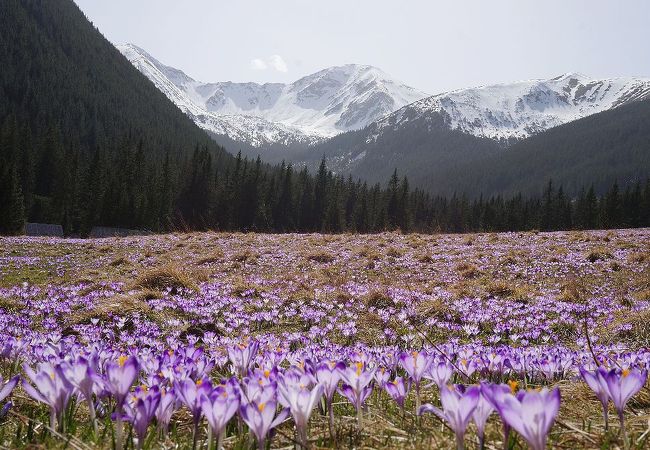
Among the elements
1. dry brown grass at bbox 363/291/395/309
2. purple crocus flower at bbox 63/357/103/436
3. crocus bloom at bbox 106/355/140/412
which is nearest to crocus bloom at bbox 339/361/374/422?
crocus bloom at bbox 106/355/140/412

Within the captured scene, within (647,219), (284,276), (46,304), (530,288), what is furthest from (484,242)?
(647,219)

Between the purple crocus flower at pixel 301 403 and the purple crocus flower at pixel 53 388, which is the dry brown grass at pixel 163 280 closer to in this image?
the purple crocus flower at pixel 53 388

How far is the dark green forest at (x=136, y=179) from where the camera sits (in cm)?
7181

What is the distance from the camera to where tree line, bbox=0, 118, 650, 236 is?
7112 centimetres

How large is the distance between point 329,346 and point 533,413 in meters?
3.53

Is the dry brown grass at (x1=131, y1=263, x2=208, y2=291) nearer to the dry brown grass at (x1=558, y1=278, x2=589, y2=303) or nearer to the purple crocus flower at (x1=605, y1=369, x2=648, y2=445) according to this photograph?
the dry brown grass at (x1=558, y1=278, x2=589, y2=303)

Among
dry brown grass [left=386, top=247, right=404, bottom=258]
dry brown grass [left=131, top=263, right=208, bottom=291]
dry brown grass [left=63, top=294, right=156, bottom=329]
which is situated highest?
dry brown grass [left=386, top=247, right=404, bottom=258]

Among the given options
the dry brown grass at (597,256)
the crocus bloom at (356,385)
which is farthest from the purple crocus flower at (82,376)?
the dry brown grass at (597,256)

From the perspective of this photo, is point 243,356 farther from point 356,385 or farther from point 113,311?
point 113,311

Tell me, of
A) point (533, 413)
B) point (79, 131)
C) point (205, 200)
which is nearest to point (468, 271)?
point (533, 413)

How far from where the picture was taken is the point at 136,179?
258 ft

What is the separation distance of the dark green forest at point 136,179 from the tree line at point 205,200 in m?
0.23

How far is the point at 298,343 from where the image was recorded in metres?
5.05

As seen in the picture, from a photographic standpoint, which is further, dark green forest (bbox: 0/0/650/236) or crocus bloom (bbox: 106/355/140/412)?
dark green forest (bbox: 0/0/650/236)
